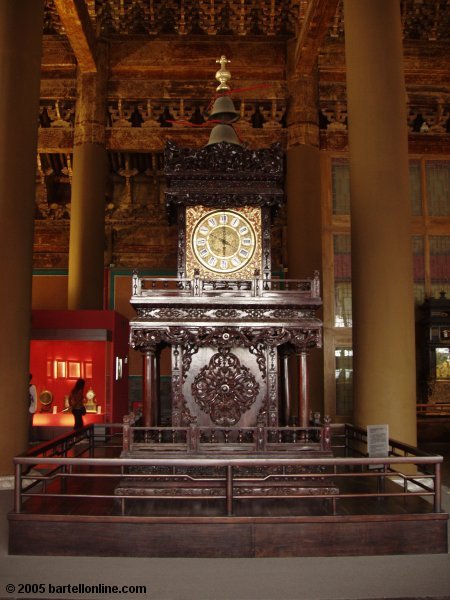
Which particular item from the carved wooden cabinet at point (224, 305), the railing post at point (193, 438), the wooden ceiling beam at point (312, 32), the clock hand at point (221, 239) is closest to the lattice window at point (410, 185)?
the wooden ceiling beam at point (312, 32)

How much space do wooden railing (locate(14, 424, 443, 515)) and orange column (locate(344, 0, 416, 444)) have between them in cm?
61

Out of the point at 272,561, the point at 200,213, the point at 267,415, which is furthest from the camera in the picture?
the point at 200,213

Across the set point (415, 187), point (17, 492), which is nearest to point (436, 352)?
point (415, 187)

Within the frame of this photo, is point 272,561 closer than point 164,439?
Yes

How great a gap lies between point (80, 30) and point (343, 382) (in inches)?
363

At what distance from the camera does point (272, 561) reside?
4.51 m

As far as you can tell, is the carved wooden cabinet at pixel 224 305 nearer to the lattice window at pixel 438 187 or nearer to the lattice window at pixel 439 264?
the lattice window at pixel 439 264

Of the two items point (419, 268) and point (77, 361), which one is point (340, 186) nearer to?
point (419, 268)

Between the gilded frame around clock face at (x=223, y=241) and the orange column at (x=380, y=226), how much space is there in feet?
5.27

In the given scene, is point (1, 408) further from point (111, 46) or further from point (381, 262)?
point (111, 46)

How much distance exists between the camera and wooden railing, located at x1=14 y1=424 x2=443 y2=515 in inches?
188

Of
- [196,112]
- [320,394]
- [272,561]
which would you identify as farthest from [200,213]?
[196,112]

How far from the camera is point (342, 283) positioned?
1274 centimetres

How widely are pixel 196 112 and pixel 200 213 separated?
7.97m
